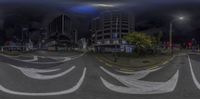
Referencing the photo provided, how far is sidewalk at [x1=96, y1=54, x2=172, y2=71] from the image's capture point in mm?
1176

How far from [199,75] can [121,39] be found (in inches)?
28.0

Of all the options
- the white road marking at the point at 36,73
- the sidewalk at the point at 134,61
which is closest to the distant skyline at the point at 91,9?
the sidewalk at the point at 134,61

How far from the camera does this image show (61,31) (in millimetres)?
1143

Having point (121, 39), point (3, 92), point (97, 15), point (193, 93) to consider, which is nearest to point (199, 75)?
point (193, 93)

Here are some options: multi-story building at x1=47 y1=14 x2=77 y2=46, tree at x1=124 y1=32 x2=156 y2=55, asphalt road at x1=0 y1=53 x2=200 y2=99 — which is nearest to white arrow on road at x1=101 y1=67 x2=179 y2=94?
asphalt road at x1=0 y1=53 x2=200 y2=99

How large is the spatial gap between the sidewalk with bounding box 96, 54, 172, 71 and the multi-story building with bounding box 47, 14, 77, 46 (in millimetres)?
220

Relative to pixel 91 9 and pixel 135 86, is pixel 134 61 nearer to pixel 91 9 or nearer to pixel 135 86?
pixel 135 86

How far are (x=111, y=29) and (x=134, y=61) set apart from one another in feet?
0.86

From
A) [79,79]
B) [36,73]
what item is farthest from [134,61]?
[36,73]

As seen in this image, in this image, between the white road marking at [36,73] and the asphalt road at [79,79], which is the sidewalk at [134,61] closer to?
the asphalt road at [79,79]

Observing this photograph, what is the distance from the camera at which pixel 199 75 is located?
1.36 metres

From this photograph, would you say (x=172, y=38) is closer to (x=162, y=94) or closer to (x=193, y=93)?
(x=162, y=94)

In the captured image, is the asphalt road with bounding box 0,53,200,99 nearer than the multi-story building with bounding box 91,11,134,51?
No

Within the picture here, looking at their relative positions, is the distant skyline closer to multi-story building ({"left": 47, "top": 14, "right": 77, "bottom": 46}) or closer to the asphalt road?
multi-story building ({"left": 47, "top": 14, "right": 77, "bottom": 46})
